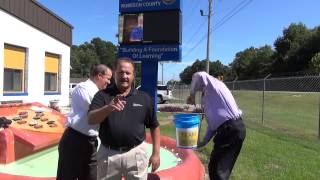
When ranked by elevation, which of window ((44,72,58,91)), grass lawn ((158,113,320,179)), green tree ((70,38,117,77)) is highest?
green tree ((70,38,117,77))

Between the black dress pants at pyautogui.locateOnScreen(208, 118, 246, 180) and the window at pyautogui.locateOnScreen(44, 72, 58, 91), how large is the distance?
23.0 m

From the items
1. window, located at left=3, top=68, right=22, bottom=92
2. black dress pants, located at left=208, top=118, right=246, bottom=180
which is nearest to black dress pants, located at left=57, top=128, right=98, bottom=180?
black dress pants, located at left=208, top=118, right=246, bottom=180

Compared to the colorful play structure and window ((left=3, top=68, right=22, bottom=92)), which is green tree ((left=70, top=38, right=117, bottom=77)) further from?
the colorful play structure

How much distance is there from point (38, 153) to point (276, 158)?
4.79 meters

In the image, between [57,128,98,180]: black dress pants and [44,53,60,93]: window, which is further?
[44,53,60,93]: window

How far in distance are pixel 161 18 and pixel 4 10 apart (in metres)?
11.2

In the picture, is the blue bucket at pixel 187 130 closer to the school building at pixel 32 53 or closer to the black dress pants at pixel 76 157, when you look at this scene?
the black dress pants at pixel 76 157

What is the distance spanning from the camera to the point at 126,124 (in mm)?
4102

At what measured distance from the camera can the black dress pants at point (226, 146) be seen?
5.56 meters

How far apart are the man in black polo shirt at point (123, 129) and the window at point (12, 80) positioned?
18731 mm

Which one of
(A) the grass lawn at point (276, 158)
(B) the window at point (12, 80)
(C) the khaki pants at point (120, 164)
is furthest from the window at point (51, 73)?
(C) the khaki pants at point (120, 164)

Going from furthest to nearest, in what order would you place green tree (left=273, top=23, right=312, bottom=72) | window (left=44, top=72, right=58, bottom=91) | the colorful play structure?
green tree (left=273, top=23, right=312, bottom=72) → window (left=44, top=72, right=58, bottom=91) → the colorful play structure

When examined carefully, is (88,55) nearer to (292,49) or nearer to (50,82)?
(292,49)

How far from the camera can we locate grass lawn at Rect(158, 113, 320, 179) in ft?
27.0
